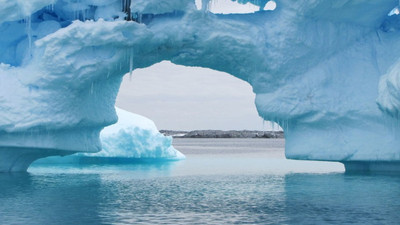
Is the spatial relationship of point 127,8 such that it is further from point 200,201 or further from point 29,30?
point 200,201

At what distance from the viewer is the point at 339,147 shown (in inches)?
587

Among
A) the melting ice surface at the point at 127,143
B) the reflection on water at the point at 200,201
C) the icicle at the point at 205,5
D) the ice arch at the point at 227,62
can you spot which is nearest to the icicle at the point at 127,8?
the ice arch at the point at 227,62

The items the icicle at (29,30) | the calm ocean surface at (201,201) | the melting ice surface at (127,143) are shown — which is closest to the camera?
the calm ocean surface at (201,201)

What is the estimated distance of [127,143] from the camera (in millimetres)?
23156

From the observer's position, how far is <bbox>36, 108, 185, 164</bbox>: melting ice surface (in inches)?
906

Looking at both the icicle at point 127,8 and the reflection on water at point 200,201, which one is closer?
the reflection on water at point 200,201

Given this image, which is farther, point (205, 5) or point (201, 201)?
point (205, 5)

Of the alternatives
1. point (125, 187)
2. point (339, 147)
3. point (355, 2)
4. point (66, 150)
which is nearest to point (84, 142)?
point (66, 150)

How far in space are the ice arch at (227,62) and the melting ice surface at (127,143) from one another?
7.12m

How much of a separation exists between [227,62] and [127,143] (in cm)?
945

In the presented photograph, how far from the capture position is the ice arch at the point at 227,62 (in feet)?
44.5

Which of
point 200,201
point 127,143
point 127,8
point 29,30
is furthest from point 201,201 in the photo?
point 127,143

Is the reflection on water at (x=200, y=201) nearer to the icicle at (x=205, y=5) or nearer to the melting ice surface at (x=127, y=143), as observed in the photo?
the icicle at (x=205, y=5)

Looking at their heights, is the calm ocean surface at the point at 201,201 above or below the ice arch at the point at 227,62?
below
